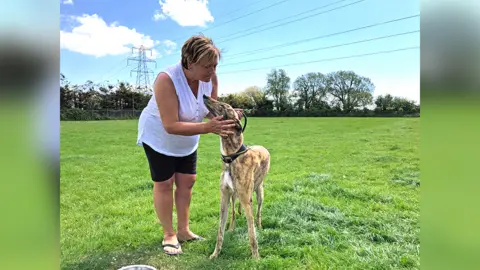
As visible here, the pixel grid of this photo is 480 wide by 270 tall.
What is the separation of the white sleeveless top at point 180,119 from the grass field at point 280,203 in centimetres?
62

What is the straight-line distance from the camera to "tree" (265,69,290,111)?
9.75 ft

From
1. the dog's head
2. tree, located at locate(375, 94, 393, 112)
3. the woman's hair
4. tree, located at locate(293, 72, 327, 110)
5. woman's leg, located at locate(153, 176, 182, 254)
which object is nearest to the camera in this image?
the woman's hair

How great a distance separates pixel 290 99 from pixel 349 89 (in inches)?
39.5

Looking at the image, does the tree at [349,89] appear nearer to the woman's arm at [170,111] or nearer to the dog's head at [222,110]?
the dog's head at [222,110]

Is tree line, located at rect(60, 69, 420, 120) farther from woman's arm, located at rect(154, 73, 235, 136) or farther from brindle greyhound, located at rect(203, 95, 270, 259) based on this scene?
woman's arm, located at rect(154, 73, 235, 136)

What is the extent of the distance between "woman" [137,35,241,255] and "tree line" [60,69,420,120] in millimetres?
816

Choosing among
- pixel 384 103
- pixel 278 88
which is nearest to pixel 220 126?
pixel 278 88

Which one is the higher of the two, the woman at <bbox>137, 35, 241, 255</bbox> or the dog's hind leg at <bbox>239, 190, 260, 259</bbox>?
the woman at <bbox>137, 35, 241, 255</bbox>

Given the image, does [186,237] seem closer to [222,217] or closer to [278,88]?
[222,217]

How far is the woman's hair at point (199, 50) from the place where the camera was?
5.53 ft

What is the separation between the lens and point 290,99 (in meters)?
3.27

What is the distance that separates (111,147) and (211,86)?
2.96 m

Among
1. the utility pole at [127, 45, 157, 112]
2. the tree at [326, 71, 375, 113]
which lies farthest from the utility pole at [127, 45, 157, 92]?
the tree at [326, 71, 375, 113]
